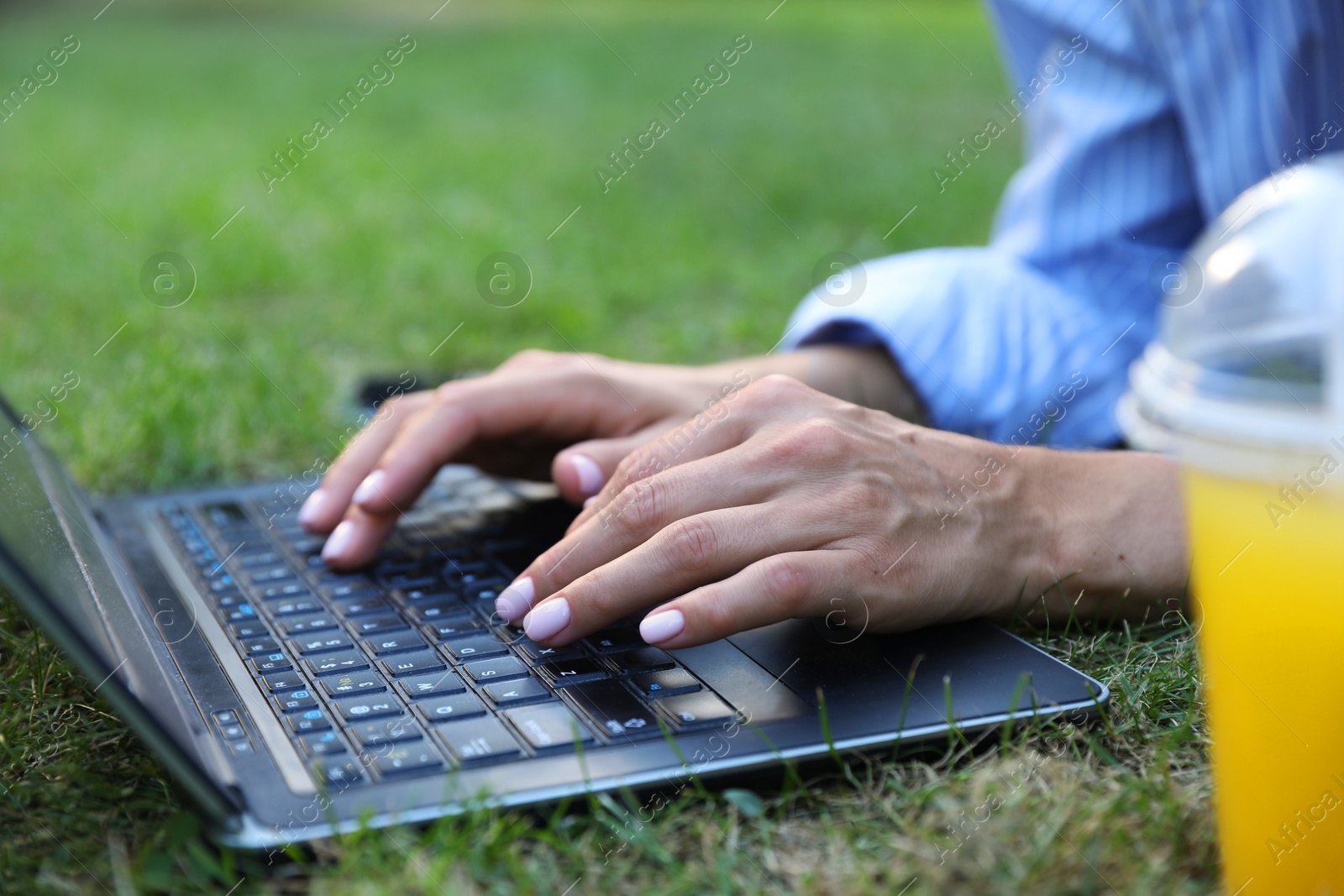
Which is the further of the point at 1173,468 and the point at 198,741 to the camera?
the point at 1173,468

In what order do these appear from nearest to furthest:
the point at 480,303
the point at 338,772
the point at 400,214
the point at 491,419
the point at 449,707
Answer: the point at 338,772 → the point at 449,707 → the point at 491,419 → the point at 480,303 → the point at 400,214

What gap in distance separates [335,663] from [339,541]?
0.34 meters

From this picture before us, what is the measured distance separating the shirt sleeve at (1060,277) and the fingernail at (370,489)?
2.58 ft

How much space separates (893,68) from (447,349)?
675 centimetres

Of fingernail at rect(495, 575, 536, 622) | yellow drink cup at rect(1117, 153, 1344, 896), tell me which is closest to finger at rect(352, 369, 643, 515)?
fingernail at rect(495, 575, 536, 622)

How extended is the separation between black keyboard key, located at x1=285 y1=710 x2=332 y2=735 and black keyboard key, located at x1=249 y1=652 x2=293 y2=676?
122 millimetres

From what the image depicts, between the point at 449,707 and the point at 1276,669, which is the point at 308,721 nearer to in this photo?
the point at 449,707

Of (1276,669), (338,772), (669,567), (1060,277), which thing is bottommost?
(1060,277)

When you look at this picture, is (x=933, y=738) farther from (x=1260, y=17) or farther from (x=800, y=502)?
(x=1260, y=17)

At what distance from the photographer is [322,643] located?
3.96 ft

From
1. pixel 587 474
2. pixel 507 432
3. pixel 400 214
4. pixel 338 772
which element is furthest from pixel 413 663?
pixel 400 214

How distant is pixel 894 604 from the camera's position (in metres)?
1.15

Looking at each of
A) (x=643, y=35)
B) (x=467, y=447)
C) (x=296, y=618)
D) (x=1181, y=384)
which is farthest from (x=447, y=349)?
(x=643, y=35)

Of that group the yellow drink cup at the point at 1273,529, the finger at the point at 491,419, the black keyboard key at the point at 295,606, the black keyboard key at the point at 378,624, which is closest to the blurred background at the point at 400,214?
the finger at the point at 491,419
